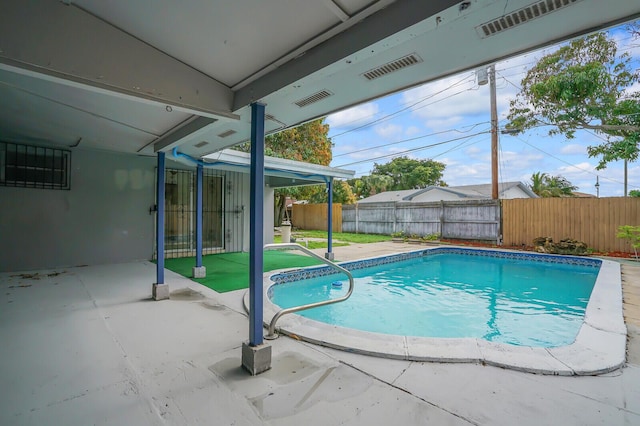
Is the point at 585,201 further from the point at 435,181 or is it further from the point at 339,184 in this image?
the point at 435,181

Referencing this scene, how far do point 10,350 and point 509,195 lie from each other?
22981 mm

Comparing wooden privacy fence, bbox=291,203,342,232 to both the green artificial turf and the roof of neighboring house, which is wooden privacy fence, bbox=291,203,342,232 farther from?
the green artificial turf

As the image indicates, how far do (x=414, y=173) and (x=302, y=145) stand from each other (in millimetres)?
14503

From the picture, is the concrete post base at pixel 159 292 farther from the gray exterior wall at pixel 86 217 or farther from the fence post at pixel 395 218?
the fence post at pixel 395 218

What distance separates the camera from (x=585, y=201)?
8742 mm

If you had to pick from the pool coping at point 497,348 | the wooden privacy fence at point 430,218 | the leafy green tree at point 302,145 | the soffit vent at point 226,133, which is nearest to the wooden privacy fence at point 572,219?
the wooden privacy fence at point 430,218

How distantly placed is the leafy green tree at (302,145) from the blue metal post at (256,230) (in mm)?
11640

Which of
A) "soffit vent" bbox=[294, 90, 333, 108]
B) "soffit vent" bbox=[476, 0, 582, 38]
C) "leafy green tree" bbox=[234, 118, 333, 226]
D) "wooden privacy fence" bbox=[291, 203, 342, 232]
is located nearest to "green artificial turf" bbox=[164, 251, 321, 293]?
"soffit vent" bbox=[294, 90, 333, 108]

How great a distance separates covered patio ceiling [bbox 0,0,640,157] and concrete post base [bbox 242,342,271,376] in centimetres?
191

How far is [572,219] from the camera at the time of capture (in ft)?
29.4

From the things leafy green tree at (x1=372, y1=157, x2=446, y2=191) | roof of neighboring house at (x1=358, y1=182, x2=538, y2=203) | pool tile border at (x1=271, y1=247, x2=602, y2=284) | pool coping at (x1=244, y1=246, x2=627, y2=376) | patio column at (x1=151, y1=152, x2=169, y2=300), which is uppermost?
leafy green tree at (x1=372, y1=157, x2=446, y2=191)

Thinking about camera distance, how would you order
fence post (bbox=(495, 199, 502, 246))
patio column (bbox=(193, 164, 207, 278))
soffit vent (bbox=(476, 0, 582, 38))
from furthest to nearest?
fence post (bbox=(495, 199, 502, 246)), patio column (bbox=(193, 164, 207, 278)), soffit vent (bbox=(476, 0, 582, 38))

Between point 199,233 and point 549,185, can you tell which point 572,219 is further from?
point 549,185

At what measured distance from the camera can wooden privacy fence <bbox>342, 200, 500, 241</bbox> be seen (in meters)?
11.0
